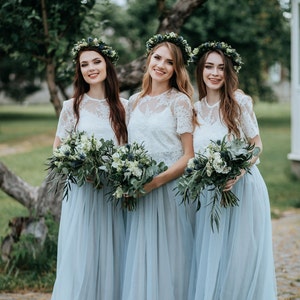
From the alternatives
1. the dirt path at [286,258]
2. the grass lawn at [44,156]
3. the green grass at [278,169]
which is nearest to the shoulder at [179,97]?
the dirt path at [286,258]

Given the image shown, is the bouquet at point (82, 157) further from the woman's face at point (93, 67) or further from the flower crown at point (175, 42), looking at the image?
the flower crown at point (175, 42)

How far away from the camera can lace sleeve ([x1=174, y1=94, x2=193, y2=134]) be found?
4.50 m

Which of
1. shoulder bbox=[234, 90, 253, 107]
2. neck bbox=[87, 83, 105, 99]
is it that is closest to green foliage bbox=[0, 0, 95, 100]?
neck bbox=[87, 83, 105, 99]

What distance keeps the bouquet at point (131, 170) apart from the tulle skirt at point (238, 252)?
54 centimetres

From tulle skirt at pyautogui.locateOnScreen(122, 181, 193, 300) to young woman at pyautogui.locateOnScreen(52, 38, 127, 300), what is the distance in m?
0.16

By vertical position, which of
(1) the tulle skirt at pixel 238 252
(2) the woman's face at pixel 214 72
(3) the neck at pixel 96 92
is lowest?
(1) the tulle skirt at pixel 238 252

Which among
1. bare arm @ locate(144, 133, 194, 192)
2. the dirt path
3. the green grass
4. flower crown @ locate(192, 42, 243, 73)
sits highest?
flower crown @ locate(192, 42, 243, 73)

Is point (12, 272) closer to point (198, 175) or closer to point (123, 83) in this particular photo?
point (123, 83)

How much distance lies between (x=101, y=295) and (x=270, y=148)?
14.1 meters

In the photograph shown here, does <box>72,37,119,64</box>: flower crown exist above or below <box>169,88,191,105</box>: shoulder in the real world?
above

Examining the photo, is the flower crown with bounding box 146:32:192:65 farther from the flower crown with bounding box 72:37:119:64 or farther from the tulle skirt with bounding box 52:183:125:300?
the tulle skirt with bounding box 52:183:125:300

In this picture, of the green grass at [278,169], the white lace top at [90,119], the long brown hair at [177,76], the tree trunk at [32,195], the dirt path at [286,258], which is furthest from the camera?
the green grass at [278,169]

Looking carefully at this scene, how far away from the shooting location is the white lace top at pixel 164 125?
4539 mm

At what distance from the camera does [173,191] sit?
4.63 m
